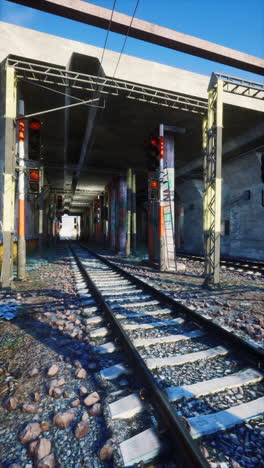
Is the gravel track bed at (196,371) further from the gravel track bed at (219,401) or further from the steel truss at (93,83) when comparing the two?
the steel truss at (93,83)

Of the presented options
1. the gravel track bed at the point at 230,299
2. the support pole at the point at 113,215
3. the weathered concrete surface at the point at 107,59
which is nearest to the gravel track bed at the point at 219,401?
the gravel track bed at the point at 230,299

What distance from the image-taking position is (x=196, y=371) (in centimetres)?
261

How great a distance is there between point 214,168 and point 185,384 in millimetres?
6565

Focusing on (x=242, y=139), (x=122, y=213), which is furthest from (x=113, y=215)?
(x=242, y=139)

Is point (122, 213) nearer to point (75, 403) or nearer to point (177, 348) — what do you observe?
point (177, 348)

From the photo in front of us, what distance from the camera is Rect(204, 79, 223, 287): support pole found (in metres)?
7.17

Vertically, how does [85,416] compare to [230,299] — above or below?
above

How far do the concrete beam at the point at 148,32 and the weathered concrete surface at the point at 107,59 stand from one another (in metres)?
1.63

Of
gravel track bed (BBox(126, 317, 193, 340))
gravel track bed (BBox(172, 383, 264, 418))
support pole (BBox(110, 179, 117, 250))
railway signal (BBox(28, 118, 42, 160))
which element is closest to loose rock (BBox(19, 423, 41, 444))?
gravel track bed (BBox(172, 383, 264, 418))

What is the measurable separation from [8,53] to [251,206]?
14.2 meters

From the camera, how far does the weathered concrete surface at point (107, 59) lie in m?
8.10

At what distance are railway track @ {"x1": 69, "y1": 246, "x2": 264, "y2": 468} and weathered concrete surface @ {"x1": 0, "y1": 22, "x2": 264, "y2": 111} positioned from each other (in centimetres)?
905

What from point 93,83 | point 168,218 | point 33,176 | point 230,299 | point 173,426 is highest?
point 93,83

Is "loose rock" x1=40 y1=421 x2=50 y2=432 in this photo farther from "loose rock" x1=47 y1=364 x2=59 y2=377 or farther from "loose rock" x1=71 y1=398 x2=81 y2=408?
"loose rock" x1=47 y1=364 x2=59 y2=377
